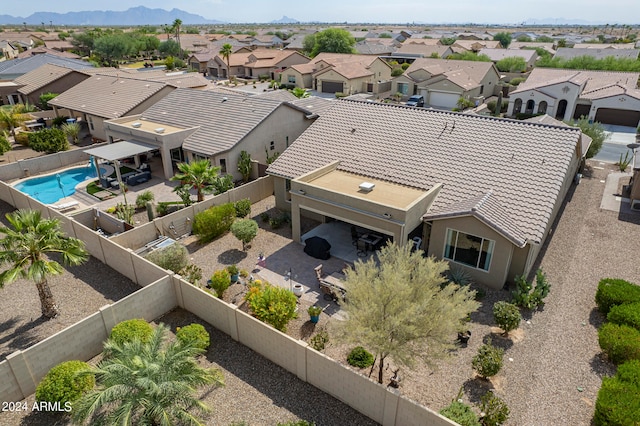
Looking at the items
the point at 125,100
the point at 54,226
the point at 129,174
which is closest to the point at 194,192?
the point at 129,174

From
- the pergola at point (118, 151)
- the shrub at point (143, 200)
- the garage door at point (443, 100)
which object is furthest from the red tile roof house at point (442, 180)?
the garage door at point (443, 100)

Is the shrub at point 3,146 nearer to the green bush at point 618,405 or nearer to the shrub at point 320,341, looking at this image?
the shrub at point 320,341

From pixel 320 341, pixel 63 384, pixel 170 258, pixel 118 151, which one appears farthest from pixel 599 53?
pixel 63 384

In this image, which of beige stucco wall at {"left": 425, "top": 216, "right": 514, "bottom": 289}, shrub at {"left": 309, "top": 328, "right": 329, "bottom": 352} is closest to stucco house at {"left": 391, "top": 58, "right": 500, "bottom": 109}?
beige stucco wall at {"left": 425, "top": 216, "right": 514, "bottom": 289}

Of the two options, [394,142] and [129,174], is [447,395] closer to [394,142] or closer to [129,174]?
[394,142]

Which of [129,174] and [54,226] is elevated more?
[54,226]
